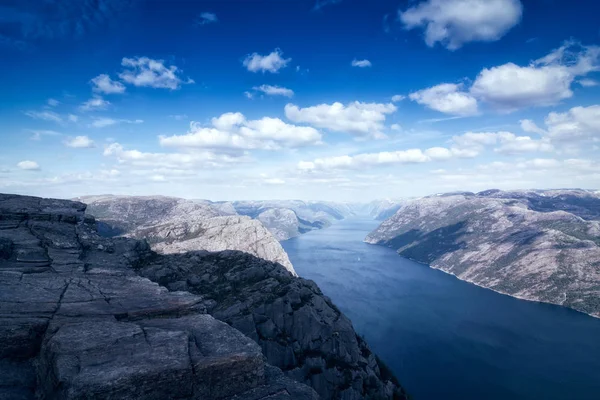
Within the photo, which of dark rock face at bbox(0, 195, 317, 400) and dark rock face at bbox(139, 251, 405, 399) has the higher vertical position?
dark rock face at bbox(0, 195, 317, 400)

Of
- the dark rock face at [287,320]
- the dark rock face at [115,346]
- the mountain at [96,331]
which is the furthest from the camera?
the dark rock face at [287,320]

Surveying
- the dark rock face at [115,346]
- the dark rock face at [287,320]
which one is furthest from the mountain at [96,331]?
the dark rock face at [287,320]

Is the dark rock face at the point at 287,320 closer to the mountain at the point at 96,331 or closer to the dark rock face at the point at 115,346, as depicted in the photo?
the mountain at the point at 96,331

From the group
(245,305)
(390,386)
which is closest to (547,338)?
(390,386)

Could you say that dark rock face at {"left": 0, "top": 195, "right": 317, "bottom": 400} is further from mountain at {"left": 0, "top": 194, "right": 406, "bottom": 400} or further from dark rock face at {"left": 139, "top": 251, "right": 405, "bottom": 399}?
dark rock face at {"left": 139, "top": 251, "right": 405, "bottom": 399}

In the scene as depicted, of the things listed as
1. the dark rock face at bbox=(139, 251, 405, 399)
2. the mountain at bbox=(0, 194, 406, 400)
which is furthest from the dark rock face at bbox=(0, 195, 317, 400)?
the dark rock face at bbox=(139, 251, 405, 399)

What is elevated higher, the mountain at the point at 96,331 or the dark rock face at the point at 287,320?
the mountain at the point at 96,331

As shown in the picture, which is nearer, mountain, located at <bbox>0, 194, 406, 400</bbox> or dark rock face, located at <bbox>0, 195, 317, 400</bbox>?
dark rock face, located at <bbox>0, 195, 317, 400</bbox>

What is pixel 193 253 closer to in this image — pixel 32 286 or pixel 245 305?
pixel 245 305

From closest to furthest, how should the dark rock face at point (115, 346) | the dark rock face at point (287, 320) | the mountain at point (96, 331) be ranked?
the dark rock face at point (115, 346) → the mountain at point (96, 331) → the dark rock face at point (287, 320)
